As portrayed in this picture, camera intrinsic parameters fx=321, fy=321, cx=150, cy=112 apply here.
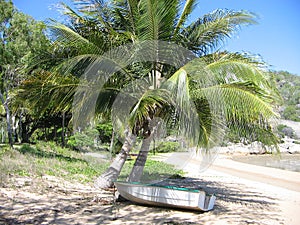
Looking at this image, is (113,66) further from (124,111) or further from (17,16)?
(17,16)

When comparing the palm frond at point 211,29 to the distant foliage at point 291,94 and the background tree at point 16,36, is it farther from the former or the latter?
the distant foliage at point 291,94

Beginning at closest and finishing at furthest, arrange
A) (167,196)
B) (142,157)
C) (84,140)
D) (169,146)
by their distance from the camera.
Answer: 1. (167,196)
2. (142,157)
3. (169,146)
4. (84,140)

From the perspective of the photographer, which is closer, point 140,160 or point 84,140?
→ point 140,160

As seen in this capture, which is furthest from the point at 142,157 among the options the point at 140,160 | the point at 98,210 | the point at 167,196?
the point at 98,210

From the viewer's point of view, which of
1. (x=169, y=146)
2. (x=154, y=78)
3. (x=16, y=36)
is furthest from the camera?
(x=169, y=146)

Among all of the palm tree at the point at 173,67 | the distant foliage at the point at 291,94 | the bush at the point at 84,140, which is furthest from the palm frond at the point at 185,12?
the distant foliage at the point at 291,94

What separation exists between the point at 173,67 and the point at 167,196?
3294mm

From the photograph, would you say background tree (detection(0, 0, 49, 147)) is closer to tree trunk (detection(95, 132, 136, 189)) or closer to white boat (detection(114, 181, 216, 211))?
tree trunk (detection(95, 132, 136, 189))

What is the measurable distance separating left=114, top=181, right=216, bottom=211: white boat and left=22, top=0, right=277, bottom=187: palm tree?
44.8 inches

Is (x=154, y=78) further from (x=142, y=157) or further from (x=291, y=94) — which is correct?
(x=291, y=94)

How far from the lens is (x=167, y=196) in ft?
23.1

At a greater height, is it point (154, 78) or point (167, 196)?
point (154, 78)

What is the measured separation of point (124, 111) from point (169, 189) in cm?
215

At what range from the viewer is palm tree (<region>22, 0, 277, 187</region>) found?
654 cm
